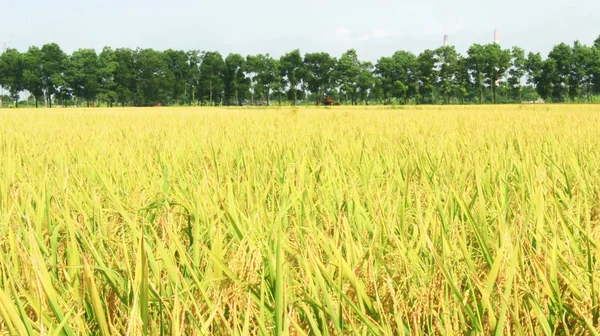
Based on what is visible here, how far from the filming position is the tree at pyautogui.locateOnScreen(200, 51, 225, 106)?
7194 centimetres

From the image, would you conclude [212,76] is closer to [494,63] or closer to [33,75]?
[33,75]

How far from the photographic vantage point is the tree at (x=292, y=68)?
72438mm

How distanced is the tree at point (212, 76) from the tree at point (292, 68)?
898cm

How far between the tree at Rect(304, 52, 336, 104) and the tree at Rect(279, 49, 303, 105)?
1.11 metres

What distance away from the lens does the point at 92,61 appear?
69938 millimetres

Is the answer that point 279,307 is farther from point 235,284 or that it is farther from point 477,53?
point 477,53

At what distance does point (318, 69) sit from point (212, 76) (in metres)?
15.3

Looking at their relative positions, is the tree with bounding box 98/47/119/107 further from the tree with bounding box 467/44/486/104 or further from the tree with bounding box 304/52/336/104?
the tree with bounding box 467/44/486/104

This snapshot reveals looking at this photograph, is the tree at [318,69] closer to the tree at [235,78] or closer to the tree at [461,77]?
the tree at [235,78]

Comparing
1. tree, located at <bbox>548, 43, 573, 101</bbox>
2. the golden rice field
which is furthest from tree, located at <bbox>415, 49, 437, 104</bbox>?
the golden rice field

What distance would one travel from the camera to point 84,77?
67.6 meters

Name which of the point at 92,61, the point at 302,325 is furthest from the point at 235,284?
the point at 92,61

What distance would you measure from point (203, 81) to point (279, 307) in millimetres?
74840

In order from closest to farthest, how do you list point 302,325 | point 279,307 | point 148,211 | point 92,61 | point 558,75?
point 279,307
point 302,325
point 148,211
point 558,75
point 92,61
